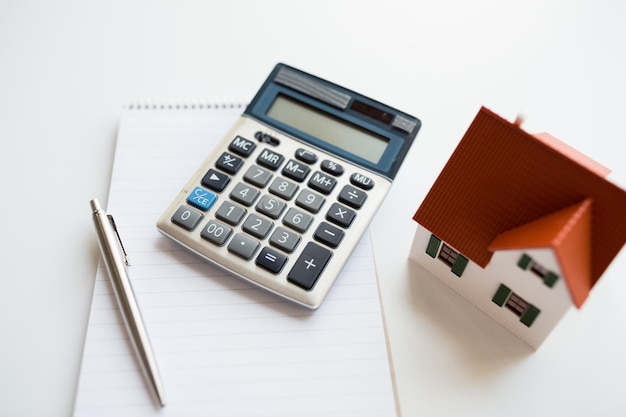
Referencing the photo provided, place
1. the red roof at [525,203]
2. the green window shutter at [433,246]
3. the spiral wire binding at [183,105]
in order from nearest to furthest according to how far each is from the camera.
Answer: the red roof at [525,203] < the green window shutter at [433,246] < the spiral wire binding at [183,105]

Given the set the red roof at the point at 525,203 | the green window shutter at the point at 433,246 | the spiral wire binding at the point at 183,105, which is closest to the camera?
the red roof at the point at 525,203

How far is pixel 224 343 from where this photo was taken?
53 centimetres

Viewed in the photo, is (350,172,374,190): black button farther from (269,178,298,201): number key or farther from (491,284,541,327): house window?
(491,284,541,327): house window

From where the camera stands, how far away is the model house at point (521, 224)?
445mm

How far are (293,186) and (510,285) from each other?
0.22 meters

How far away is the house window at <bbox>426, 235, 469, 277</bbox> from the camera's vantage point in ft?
1.77

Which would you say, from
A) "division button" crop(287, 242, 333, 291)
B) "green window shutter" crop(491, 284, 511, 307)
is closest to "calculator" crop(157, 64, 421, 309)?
"division button" crop(287, 242, 333, 291)

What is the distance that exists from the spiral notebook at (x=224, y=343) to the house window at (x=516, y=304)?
0.11 metres

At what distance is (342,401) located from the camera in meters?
0.51

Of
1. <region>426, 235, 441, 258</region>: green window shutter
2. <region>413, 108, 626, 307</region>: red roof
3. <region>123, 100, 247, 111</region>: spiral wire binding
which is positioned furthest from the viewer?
<region>123, 100, 247, 111</region>: spiral wire binding

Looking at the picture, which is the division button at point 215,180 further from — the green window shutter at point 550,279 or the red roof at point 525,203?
the green window shutter at point 550,279

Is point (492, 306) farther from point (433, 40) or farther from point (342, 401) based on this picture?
point (433, 40)

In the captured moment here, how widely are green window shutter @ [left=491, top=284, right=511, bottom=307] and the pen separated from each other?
0.30 metres

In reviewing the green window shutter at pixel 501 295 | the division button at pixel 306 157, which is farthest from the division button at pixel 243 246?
the green window shutter at pixel 501 295
